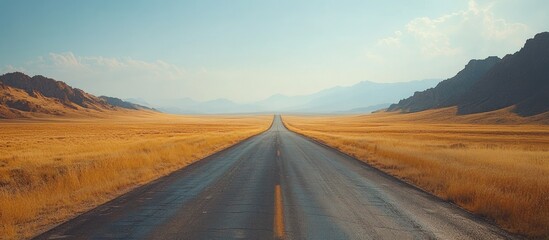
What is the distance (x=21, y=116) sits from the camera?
135875 millimetres

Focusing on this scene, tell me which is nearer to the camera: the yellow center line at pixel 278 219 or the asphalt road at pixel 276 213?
the yellow center line at pixel 278 219

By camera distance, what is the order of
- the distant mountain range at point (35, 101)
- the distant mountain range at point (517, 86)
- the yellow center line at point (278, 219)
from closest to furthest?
the yellow center line at point (278, 219) < the distant mountain range at point (517, 86) < the distant mountain range at point (35, 101)

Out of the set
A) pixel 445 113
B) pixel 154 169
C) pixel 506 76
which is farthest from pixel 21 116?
pixel 506 76

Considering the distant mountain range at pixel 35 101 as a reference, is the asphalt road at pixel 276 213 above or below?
below

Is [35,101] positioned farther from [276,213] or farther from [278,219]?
[278,219]

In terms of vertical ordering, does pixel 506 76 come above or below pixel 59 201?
above

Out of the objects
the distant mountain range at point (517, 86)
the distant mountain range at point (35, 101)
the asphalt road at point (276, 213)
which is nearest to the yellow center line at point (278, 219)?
the asphalt road at point (276, 213)

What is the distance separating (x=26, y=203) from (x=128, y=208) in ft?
8.43

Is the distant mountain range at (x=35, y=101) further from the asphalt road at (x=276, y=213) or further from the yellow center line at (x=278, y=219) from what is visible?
the yellow center line at (x=278, y=219)

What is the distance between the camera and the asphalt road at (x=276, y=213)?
7449 mm

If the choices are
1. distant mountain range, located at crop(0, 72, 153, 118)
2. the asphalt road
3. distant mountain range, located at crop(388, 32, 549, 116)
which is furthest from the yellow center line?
distant mountain range, located at crop(0, 72, 153, 118)

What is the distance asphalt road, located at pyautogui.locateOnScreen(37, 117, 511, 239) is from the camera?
7449mm

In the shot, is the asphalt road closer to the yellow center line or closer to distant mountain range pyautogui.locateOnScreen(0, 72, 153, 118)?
the yellow center line

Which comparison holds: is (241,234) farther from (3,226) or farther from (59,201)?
(59,201)
